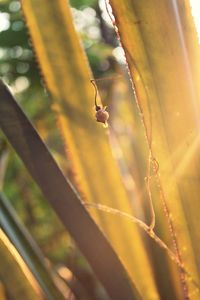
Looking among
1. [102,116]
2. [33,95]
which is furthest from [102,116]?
[33,95]

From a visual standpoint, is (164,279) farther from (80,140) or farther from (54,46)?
(54,46)

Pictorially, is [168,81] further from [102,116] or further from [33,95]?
[33,95]

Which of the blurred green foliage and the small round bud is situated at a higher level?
the small round bud

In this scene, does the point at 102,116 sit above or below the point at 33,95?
above

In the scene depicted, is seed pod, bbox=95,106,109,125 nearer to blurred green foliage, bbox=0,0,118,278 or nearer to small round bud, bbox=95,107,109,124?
small round bud, bbox=95,107,109,124

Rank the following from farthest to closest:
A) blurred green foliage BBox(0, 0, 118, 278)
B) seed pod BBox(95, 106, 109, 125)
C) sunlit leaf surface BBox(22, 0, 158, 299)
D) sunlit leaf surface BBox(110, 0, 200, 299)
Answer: blurred green foliage BBox(0, 0, 118, 278) → sunlit leaf surface BBox(22, 0, 158, 299) → seed pod BBox(95, 106, 109, 125) → sunlit leaf surface BBox(110, 0, 200, 299)

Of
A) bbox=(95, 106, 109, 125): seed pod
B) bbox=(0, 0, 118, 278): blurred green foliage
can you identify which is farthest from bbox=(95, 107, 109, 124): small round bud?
bbox=(0, 0, 118, 278): blurred green foliage

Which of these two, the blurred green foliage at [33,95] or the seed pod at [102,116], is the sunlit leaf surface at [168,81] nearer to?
the seed pod at [102,116]

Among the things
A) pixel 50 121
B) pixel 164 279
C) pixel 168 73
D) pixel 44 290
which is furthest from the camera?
pixel 50 121

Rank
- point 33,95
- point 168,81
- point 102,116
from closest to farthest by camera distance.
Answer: point 168,81 → point 102,116 → point 33,95

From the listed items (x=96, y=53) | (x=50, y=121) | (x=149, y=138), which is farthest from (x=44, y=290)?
(x=96, y=53)

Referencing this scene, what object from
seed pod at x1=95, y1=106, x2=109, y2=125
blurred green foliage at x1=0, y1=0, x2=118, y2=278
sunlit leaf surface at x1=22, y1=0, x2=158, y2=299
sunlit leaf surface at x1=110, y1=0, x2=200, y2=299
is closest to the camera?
sunlit leaf surface at x1=110, y1=0, x2=200, y2=299
